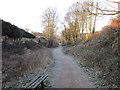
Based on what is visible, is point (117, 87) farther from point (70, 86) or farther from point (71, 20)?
point (71, 20)

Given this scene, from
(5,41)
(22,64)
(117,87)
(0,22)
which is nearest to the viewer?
(117,87)

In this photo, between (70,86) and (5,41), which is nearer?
(70,86)

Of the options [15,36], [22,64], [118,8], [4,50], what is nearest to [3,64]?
[22,64]

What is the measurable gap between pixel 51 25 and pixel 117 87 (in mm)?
39178

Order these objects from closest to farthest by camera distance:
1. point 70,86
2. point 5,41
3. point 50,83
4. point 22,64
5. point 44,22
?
1. point 70,86
2. point 50,83
3. point 22,64
4. point 5,41
5. point 44,22

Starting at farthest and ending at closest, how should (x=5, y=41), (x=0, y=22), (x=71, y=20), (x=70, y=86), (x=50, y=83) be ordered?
(x=71, y=20)
(x=5, y=41)
(x=0, y=22)
(x=50, y=83)
(x=70, y=86)

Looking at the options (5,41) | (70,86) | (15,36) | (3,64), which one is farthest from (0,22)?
(70,86)

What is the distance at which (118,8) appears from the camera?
20.7ft

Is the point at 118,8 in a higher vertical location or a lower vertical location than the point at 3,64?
higher

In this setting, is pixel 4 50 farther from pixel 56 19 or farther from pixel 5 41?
pixel 56 19

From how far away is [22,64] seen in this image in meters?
9.69

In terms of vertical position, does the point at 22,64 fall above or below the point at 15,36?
below

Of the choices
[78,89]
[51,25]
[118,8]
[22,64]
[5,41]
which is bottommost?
[78,89]

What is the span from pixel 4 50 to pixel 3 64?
3.85m
